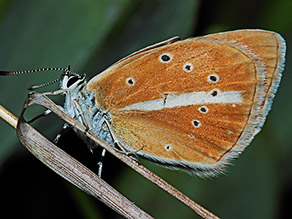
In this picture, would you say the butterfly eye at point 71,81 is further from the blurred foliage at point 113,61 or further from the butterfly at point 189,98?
the blurred foliage at point 113,61

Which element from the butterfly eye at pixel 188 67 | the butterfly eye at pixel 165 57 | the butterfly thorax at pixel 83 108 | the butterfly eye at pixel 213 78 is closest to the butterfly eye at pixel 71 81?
the butterfly thorax at pixel 83 108

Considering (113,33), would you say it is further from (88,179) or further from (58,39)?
(88,179)

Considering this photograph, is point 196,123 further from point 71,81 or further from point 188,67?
point 71,81

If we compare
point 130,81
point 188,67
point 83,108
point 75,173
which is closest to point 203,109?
point 188,67

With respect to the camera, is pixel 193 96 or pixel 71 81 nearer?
pixel 71 81

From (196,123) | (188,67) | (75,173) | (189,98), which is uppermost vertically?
(75,173)

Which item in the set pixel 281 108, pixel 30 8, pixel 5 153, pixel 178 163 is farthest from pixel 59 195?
pixel 281 108

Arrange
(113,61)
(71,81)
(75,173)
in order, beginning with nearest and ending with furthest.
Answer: (75,173) → (71,81) → (113,61)
